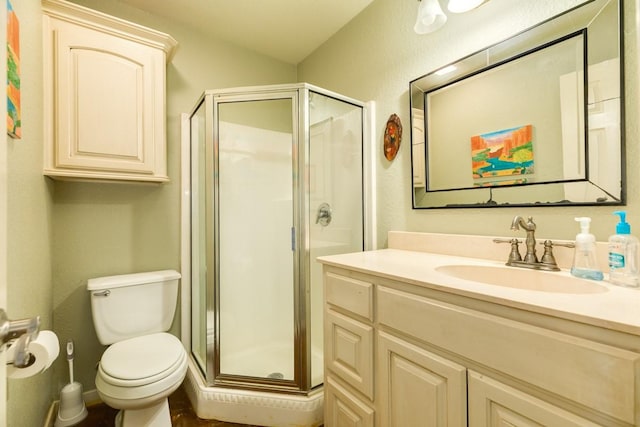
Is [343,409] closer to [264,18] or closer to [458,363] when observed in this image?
Result: [458,363]

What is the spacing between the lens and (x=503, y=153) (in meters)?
1.21

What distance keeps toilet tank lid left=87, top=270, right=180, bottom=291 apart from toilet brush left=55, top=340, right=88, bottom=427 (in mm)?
320

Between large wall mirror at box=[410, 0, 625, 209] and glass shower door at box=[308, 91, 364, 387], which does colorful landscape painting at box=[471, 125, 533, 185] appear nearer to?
large wall mirror at box=[410, 0, 625, 209]

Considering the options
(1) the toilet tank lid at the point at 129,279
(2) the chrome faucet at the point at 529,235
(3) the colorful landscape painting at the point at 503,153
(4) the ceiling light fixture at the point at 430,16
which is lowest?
(1) the toilet tank lid at the point at 129,279

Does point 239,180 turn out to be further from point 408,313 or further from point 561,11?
point 561,11

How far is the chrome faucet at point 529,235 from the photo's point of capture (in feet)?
3.45

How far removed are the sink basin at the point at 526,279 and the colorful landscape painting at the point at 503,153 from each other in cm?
39

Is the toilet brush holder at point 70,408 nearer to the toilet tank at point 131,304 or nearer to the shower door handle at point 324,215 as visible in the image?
the toilet tank at point 131,304

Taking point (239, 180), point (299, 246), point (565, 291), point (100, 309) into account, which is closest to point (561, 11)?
point (565, 291)

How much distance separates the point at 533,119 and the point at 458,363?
0.98 metres

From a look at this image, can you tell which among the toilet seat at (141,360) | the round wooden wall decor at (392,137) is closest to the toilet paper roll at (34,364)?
the toilet seat at (141,360)

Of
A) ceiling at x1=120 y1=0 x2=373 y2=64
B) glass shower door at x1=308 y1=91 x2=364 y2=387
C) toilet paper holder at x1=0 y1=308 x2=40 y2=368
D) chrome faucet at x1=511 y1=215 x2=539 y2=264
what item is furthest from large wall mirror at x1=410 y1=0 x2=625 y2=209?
toilet paper holder at x1=0 y1=308 x2=40 y2=368

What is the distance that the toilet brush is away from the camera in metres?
1.47

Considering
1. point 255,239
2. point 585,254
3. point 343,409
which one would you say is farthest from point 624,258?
point 255,239
